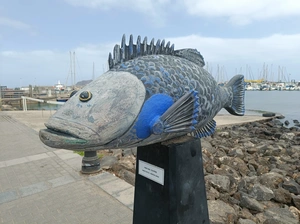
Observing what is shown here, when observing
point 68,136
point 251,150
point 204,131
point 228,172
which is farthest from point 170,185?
point 251,150

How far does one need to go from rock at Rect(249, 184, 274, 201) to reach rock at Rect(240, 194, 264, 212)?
0.30 m

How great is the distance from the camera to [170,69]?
1.92m

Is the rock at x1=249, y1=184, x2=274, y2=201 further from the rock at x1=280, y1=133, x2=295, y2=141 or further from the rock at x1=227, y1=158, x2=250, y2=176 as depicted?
the rock at x1=280, y1=133, x2=295, y2=141

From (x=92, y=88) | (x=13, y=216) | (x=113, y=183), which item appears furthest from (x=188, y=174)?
(x=13, y=216)

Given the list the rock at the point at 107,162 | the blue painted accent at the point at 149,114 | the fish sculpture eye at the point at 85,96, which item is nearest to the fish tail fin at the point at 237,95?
the blue painted accent at the point at 149,114


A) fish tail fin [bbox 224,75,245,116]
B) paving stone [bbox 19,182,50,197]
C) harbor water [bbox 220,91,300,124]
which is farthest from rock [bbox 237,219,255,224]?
harbor water [bbox 220,91,300,124]

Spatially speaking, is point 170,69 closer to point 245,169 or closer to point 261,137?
point 245,169

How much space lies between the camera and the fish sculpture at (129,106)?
1.53m

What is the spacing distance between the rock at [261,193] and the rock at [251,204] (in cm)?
30

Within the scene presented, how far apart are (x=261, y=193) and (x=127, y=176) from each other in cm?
267

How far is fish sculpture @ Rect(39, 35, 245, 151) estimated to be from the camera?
1.53 m

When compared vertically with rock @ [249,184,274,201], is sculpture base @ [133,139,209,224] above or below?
above

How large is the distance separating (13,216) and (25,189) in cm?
98

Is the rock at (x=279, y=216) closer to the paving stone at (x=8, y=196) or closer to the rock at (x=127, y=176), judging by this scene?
the rock at (x=127, y=176)
